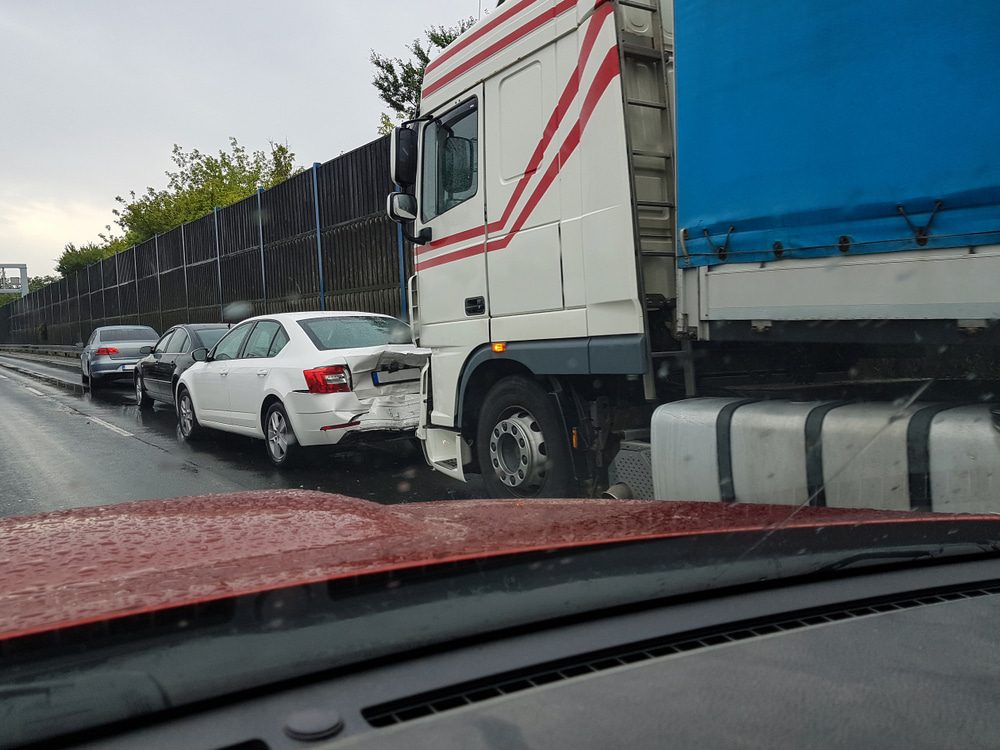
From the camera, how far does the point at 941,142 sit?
3.53 m

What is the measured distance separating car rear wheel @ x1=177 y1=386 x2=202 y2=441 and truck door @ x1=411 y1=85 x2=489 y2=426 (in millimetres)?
5077

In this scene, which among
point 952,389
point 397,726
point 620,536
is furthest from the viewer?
point 952,389

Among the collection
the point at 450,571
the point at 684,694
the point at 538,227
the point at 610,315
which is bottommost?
the point at 684,694

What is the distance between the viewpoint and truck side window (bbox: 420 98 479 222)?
20.0 ft

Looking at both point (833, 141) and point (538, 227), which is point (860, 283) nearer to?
point (833, 141)

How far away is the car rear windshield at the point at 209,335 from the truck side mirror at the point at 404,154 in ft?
23.6

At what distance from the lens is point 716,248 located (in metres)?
4.56

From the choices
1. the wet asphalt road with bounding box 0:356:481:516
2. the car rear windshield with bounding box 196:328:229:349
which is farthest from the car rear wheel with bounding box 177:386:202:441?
the car rear windshield with bounding box 196:328:229:349

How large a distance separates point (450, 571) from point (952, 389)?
3.55 metres

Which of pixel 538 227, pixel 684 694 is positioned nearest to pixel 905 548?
pixel 684 694

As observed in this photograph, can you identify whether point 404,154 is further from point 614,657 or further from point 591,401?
point 614,657

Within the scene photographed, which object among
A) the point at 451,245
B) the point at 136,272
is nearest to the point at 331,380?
the point at 451,245

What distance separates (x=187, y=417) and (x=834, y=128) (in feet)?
30.0

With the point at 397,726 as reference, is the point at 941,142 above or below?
above
